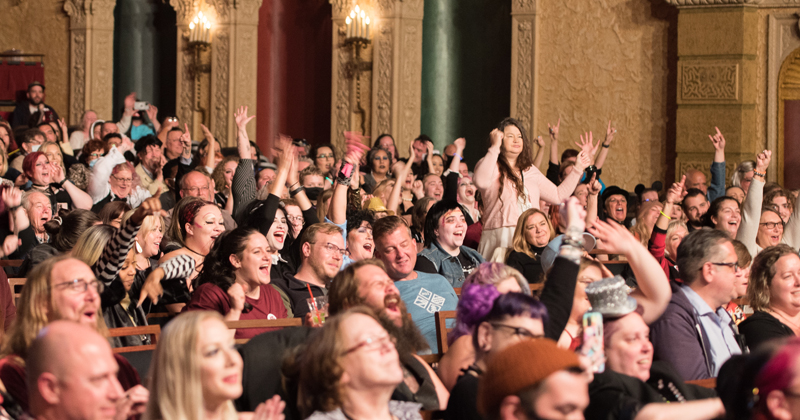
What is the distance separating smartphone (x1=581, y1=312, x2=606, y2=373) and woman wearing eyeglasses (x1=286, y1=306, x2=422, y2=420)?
1.83 feet

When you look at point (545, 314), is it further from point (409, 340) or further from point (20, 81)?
point (20, 81)

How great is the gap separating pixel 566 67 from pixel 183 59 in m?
4.71

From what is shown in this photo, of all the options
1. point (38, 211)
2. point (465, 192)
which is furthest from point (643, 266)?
point (465, 192)

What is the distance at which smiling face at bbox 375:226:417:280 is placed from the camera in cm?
434

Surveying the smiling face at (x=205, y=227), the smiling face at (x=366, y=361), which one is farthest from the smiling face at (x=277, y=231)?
the smiling face at (x=366, y=361)

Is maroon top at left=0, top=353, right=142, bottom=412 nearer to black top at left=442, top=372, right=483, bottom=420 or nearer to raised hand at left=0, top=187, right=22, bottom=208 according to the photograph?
black top at left=442, top=372, right=483, bottom=420

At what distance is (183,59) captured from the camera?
37.8 feet

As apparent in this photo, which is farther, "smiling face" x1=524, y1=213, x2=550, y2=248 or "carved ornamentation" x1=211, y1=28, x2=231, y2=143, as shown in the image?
"carved ornamentation" x1=211, y1=28, x2=231, y2=143

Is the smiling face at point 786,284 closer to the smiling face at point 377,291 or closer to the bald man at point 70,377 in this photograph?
the smiling face at point 377,291

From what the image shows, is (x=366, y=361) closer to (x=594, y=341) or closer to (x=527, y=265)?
(x=594, y=341)

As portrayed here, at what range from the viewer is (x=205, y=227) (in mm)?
4559

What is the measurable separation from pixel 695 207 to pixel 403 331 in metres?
4.55

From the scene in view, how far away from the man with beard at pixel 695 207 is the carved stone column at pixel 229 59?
575 centimetres

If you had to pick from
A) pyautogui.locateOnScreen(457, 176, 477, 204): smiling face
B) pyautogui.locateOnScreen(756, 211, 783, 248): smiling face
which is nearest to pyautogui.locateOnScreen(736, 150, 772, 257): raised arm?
pyautogui.locateOnScreen(756, 211, 783, 248): smiling face
